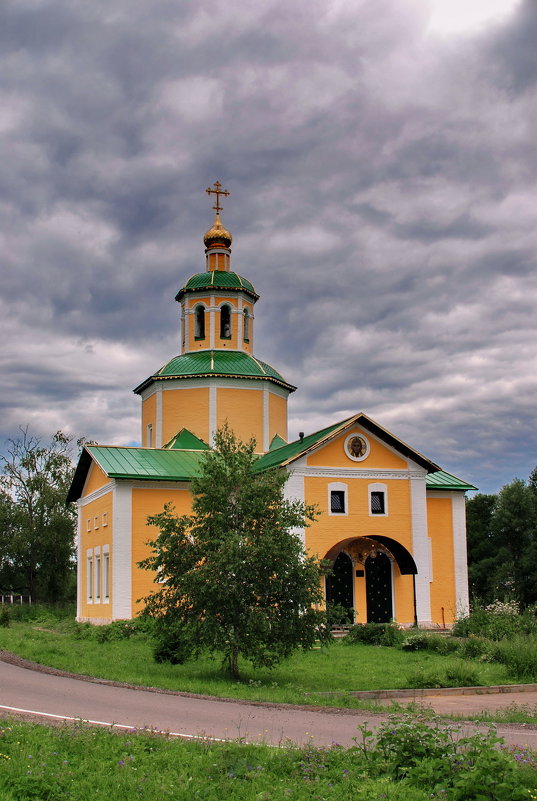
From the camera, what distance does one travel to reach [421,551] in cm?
3048

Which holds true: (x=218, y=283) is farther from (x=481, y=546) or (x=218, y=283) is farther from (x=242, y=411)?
(x=481, y=546)

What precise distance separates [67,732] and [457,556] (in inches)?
987

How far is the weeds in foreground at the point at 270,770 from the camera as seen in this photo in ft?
24.0

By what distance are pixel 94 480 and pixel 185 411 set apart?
4945mm

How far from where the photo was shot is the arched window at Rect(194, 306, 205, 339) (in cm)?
3956

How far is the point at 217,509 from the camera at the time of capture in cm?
1781

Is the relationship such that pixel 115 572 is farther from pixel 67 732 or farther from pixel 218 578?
pixel 67 732

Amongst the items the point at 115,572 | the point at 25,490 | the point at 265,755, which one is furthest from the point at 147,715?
the point at 25,490

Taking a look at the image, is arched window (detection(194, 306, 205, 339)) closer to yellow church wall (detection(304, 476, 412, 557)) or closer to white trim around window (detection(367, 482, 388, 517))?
yellow church wall (detection(304, 476, 412, 557))

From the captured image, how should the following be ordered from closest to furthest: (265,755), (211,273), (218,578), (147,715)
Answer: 1. (265,755)
2. (147,715)
3. (218,578)
4. (211,273)

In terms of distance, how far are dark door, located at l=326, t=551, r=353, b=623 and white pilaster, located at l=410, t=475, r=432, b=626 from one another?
235 centimetres

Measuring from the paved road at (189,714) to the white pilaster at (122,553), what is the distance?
15.2 metres

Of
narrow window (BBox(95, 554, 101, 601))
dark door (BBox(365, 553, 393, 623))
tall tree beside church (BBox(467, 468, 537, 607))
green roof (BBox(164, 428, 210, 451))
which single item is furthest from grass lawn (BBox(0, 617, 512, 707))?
tall tree beside church (BBox(467, 468, 537, 607))

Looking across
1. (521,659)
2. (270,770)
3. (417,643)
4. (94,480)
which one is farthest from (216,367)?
(270,770)
